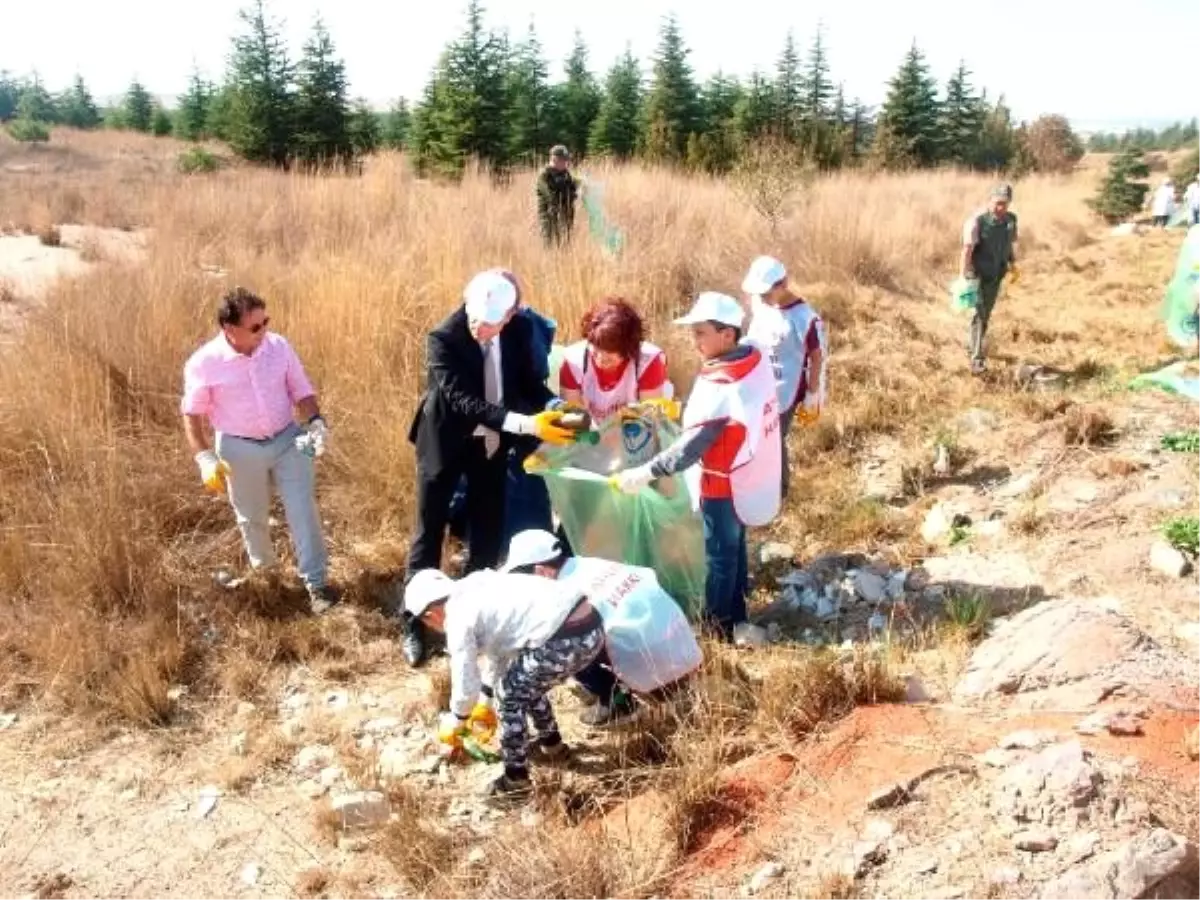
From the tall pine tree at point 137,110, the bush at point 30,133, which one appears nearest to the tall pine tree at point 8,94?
the tall pine tree at point 137,110

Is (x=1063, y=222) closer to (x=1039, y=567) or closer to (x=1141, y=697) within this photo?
(x=1039, y=567)

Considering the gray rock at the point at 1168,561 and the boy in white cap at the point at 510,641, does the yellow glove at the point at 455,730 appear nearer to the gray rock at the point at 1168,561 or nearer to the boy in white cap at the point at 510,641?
the boy in white cap at the point at 510,641

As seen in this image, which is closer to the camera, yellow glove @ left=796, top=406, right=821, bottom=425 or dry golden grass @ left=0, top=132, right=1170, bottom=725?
dry golden grass @ left=0, top=132, right=1170, bottom=725

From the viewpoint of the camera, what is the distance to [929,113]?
28688mm

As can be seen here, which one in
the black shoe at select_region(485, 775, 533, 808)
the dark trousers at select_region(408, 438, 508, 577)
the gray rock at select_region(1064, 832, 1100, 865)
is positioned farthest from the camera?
the dark trousers at select_region(408, 438, 508, 577)

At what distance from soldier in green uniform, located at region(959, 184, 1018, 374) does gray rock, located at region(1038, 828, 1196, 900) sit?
599 centimetres

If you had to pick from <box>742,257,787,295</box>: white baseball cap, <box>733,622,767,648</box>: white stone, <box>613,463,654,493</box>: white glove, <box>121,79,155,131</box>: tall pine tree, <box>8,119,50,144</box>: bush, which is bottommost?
<box>733,622,767,648</box>: white stone

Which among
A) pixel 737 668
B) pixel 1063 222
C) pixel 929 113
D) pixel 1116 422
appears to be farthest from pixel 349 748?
pixel 929 113

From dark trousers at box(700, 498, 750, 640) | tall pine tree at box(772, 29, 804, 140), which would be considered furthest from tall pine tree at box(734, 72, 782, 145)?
dark trousers at box(700, 498, 750, 640)

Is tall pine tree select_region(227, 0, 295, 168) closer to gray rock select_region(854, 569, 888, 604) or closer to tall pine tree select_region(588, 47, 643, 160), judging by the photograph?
tall pine tree select_region(588, 47, 643, 160)

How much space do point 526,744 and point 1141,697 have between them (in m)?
1.71

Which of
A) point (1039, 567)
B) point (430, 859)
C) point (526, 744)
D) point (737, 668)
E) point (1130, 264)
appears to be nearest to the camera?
point (430, 859)

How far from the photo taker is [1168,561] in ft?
12.1

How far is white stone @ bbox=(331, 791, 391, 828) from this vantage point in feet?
9.05
